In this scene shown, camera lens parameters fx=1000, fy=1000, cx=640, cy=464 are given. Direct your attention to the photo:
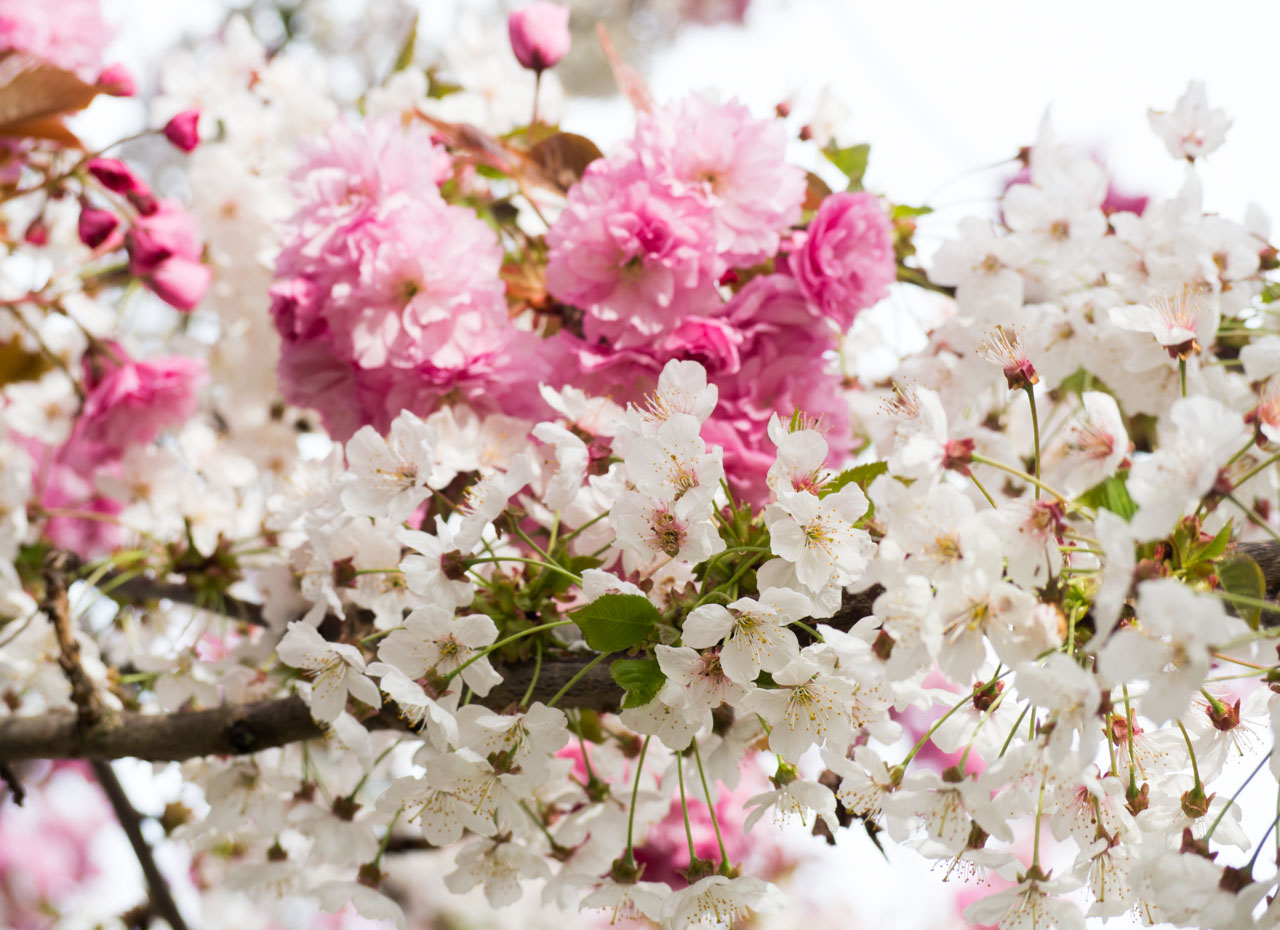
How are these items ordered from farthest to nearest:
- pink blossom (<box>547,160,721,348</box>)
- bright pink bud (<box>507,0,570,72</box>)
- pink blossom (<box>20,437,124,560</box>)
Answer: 1. pink blossom (<box>20,437,124,560</box>)
2. bright pink bud (<box>507,0,570,72</box>)
3. pink blossom (<box>547,160,721,348</box>)

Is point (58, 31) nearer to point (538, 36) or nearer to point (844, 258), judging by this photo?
point (538, 36)

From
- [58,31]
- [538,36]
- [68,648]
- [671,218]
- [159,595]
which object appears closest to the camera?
[671,218]

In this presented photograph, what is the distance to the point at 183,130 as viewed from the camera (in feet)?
3.39

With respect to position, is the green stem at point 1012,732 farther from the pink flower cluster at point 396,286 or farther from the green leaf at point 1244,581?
the pink flower cluster at point 396,286

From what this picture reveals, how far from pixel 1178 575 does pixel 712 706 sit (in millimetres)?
263

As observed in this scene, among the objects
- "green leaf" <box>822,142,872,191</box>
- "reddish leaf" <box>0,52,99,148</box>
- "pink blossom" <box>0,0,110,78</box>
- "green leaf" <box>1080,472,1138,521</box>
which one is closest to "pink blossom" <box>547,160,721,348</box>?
"green leaf" <box>822,142,872,191</box>

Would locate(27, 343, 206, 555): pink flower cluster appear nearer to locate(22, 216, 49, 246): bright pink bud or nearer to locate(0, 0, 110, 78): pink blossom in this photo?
locate(22, 216, 49, 246): bright pink bud

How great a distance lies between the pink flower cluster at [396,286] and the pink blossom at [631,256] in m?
0.07

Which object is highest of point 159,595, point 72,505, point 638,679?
point 638,679

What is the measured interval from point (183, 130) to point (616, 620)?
0.78 metres

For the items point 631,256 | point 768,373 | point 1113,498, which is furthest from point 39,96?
point 1113,498

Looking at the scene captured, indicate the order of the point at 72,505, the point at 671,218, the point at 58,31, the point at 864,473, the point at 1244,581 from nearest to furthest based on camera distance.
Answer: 1. the point at 1244,581
2. the point at 864,473
3. the point at 671,218
4. the point at 58,31
5. the point at 72,505

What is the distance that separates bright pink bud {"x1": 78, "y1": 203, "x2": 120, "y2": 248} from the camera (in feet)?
3.45

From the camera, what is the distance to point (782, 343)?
82cm
